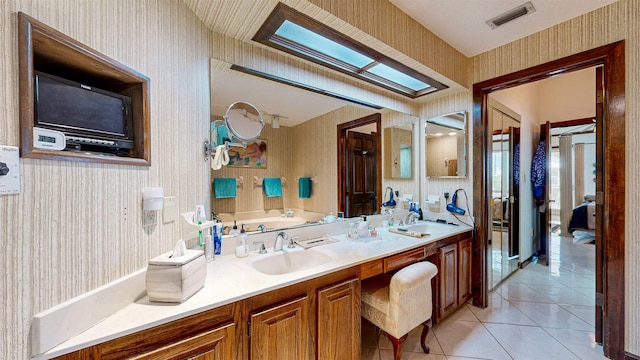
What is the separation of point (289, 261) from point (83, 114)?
1.27 meters

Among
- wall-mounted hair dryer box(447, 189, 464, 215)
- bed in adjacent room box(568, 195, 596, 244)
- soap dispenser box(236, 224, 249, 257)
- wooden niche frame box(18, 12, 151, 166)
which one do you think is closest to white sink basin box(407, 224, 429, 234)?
wall-mounted hair dryer box(447, 189, 464, 215)

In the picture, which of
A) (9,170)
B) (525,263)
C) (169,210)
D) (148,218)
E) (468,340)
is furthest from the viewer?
(525,263)

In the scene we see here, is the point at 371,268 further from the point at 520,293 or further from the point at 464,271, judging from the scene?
the point at 520,293

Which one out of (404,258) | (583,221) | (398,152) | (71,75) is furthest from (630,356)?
(583,221)

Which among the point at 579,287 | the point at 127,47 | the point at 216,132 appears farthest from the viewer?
the point at 579,287

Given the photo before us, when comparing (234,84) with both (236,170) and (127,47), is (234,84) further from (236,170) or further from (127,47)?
(127,47)

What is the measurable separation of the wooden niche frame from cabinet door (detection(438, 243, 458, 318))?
2255mm

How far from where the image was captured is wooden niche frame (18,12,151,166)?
668 millimetres

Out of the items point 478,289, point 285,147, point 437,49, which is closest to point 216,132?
point 285,147

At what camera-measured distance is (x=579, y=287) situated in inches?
112

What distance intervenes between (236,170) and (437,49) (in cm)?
203

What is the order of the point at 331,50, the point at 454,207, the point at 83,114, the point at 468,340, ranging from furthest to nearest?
the point at 454,207 < the point at 468,340 < the point at 331,50 < the point at 83,114

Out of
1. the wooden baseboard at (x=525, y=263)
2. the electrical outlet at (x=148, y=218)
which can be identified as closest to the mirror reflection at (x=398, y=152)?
the electrical outlet at (x=148, y=218)

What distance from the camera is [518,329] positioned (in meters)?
2.06
